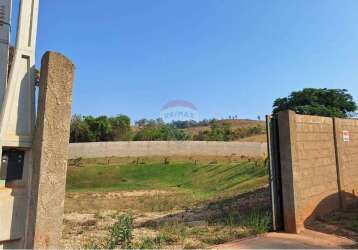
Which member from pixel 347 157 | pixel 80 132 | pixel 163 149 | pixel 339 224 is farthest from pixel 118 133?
pixel 339 224

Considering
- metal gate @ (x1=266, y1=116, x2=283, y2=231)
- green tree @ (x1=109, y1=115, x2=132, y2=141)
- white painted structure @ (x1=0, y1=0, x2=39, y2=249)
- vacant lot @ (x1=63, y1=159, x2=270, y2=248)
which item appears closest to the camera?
white painted structure @ (x1=0, y1=0, x2=39, y2=249)

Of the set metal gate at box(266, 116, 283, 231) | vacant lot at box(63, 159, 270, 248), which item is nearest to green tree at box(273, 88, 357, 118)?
vacant lot at box(63, 159, 270, 248)

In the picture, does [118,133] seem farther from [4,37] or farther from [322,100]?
[4,37]

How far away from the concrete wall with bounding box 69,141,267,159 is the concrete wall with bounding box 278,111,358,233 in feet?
77.4

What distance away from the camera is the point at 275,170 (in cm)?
613

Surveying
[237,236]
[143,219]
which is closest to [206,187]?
[143,219]

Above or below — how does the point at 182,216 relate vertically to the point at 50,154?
below

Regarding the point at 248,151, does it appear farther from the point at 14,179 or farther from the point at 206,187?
the point at 14,179

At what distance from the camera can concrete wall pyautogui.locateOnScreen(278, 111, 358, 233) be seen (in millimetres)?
5902

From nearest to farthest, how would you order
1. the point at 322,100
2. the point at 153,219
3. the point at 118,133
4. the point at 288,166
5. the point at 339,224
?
1. the point at 288,166
2. the point at 339,224
3. the point at 153,219
4. the point at 322,100
5. the point at 118,133

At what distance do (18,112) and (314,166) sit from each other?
5.90 m

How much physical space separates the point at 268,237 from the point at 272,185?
1.01 metres

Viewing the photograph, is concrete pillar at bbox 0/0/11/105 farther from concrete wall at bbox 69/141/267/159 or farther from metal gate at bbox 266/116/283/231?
concrete wall at bbox 69/141/267/159

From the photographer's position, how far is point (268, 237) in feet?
17.6
